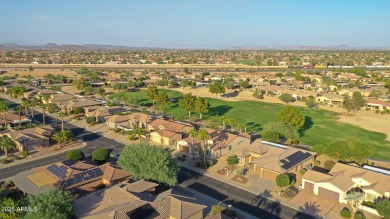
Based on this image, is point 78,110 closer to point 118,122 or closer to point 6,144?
point 118,122

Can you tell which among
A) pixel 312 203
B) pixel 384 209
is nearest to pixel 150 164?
pixel 312 203

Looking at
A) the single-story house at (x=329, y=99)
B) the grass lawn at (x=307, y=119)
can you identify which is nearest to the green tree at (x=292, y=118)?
the grass lawn at (x=307, y=119)

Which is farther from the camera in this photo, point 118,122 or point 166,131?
point 118,122

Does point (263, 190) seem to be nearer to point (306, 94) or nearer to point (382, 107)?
point (382, 107)

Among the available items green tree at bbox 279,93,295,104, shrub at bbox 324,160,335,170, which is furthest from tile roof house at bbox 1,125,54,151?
green tree at bbox 279,93,295,104

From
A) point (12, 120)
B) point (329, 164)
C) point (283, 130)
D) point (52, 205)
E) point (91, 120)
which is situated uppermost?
point (52, 205)

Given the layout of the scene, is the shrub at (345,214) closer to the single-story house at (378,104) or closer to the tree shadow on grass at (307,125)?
the tree shadow on grass at (307,125)

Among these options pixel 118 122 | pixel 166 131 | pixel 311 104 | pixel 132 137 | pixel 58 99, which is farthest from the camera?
pixel 311 104
